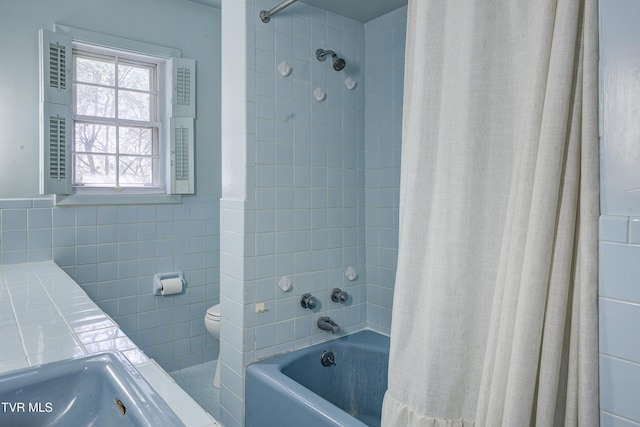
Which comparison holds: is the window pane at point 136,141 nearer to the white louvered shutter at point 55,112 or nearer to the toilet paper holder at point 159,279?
the white louvered shutter at point 55,112

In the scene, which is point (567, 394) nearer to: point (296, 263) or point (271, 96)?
point (296, 263)

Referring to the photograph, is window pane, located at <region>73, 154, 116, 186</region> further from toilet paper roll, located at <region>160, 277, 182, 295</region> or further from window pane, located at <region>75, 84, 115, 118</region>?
toilet paper roll, located at <region>160, 277, 182, 295</region>

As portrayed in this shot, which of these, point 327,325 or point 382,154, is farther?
point 382,154

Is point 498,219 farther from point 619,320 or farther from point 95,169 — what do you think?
point 95,169

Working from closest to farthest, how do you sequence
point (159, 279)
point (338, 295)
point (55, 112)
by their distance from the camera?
1. point (338, 295)
2. point (55, 112)
3. point (159, 279)

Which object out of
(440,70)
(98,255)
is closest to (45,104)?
(98,255)

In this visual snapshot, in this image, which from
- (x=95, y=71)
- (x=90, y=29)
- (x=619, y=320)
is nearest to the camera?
(x=619, y=320)

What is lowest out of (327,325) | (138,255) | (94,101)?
(327,325)

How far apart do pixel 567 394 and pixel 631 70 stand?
625mm

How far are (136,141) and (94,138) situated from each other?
26 centimetres

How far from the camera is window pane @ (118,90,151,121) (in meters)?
2.78

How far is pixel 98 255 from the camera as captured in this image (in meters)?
2.60

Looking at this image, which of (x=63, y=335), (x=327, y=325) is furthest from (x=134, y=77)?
(x=63, y=335)

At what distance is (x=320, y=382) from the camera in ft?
6.95
